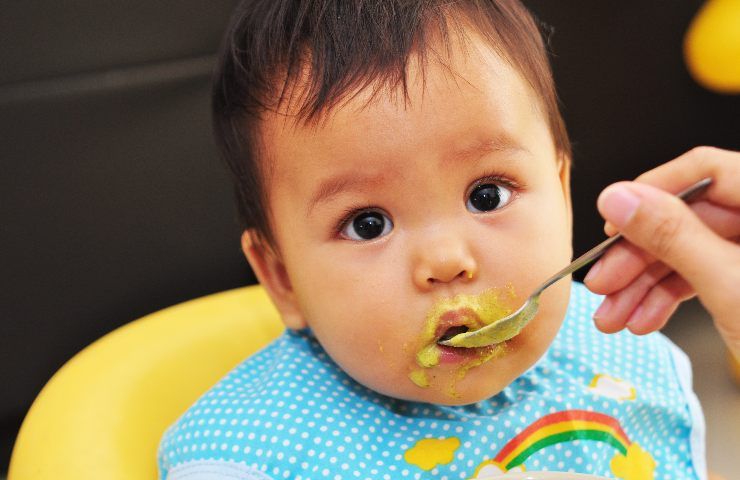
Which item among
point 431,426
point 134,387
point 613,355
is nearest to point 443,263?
point 431,426

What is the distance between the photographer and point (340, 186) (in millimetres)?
824

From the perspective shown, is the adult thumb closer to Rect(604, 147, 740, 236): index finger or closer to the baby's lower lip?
Rect(604, 147, 740, 236): index finger

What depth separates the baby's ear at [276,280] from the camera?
99 cm

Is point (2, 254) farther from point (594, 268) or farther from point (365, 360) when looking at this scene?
point (594, 268)

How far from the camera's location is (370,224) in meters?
0.83

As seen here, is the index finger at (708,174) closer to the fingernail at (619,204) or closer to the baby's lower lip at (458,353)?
the fingernail at (619,204)

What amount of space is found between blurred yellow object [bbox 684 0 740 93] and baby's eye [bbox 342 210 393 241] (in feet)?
2.67

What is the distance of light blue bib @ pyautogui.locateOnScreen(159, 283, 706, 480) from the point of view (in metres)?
0.90

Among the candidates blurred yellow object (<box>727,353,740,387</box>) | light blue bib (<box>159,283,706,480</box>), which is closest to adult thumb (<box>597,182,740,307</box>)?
light blue bib (<box>159,283,706,480</box>)

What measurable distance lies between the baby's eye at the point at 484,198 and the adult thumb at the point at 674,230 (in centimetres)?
19

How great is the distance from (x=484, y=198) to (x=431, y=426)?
0.27 metres

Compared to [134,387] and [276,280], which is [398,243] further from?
[134,387]

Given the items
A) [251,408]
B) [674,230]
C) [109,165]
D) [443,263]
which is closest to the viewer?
[674,230]

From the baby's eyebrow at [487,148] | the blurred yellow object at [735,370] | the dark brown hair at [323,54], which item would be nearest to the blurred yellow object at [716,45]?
the blurred yellow object at [735,370]
